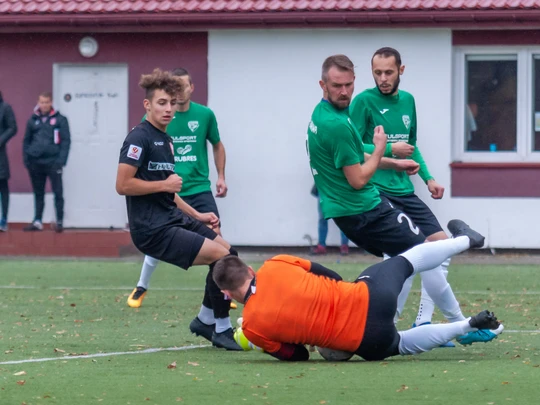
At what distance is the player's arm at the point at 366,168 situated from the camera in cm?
809

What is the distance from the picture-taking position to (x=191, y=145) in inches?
425

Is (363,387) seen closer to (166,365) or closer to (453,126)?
(166,365)

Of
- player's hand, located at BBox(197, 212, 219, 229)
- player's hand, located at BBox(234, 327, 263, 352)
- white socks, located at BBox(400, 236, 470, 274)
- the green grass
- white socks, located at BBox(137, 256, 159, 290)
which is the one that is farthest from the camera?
white socks, located at BBox(137, 256, 159, 290)

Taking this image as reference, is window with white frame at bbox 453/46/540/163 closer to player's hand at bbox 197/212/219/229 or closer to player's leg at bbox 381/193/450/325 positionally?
player's leg at bbox 381/193/450/325

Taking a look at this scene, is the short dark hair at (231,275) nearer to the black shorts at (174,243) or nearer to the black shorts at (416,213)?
the black shorts at (174,243)

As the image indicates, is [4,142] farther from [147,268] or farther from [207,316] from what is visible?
[207,316]

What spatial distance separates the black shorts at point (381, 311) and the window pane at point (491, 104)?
10.6 m

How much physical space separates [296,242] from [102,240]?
9.10ft

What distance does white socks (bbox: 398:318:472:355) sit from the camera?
7648 millimetres

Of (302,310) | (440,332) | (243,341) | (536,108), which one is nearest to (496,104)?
(536,108)

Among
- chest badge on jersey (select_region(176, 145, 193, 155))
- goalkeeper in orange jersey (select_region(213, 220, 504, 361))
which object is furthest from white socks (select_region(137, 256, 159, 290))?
goalkeeper in orange jersey (select_region(213, 220, 504, 361))

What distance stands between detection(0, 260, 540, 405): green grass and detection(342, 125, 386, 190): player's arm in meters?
1.14

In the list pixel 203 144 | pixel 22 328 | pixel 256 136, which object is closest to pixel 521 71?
pixel 256 136

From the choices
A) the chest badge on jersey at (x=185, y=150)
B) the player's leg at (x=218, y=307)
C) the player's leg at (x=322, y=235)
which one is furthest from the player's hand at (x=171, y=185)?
the player's leg at (x=322, y=235)
